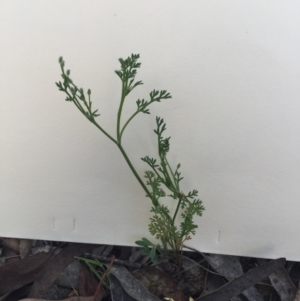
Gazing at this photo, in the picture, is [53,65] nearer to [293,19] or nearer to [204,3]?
[204,3]

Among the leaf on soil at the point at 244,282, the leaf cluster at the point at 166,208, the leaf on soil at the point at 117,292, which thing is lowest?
the leaf on soil at the point at 117,292

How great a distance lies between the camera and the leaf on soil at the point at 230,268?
2.68 feet

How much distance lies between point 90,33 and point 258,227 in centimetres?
55

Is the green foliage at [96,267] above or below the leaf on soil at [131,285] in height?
above

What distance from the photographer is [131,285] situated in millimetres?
805

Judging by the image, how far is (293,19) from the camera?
83 cm

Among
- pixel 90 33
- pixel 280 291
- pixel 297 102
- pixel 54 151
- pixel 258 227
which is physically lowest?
pixel 280 291

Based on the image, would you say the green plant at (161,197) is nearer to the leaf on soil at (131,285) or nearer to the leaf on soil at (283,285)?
the leaf on soil at (131,285)

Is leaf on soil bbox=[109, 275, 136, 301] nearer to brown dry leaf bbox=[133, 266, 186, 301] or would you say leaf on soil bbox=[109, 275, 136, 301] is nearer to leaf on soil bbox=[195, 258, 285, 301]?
brown dry leaf bbox=[133, 266, 186, 301]

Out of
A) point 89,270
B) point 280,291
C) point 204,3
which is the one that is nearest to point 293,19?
point 204,3

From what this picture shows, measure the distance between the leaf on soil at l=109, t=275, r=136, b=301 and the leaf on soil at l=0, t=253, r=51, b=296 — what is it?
0.52ft

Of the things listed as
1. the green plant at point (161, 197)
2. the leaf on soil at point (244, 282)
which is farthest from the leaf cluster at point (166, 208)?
the leaf on soil at point (244, 282)

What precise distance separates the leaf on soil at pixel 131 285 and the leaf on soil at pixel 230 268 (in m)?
0.14

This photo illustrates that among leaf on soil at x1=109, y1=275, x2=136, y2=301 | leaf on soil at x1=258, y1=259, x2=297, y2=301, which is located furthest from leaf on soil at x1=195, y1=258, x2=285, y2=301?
leaf on soil at x1=109, y1=275, x2=136, y2=301
